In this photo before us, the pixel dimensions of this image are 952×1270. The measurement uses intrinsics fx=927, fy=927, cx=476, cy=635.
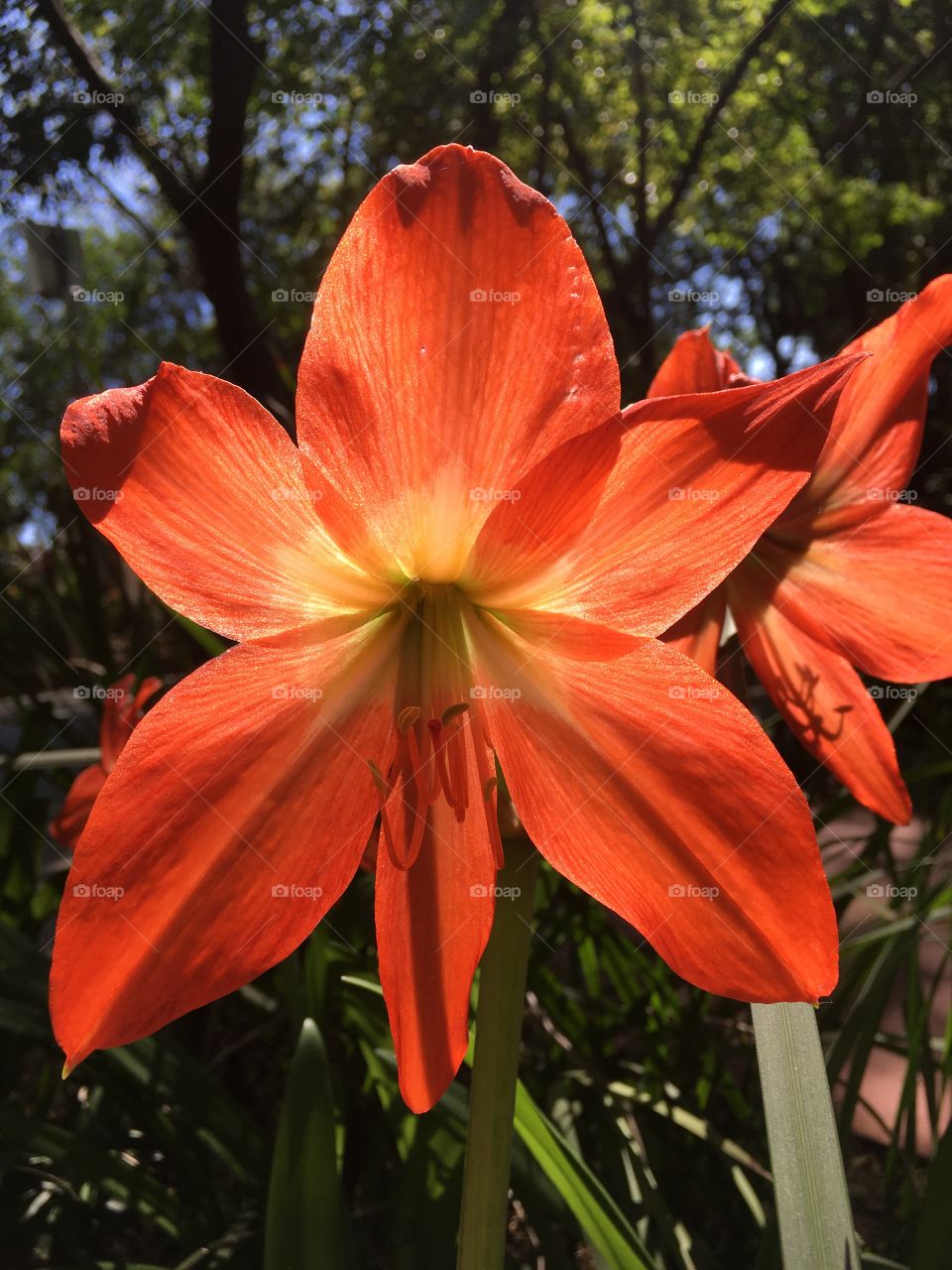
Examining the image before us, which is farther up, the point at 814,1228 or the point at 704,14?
the point at 704,14

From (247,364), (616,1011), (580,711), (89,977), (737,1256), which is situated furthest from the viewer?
(247,364)

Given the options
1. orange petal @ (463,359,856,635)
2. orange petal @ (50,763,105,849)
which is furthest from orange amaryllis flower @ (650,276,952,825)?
→ orange petal @ (50,763,105,849)

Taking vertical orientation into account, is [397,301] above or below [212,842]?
above

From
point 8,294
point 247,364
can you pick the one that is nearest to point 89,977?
point 247,364

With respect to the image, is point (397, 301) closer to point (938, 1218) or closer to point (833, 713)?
point (833, 713)

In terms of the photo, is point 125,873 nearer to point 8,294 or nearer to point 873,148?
point 873,148

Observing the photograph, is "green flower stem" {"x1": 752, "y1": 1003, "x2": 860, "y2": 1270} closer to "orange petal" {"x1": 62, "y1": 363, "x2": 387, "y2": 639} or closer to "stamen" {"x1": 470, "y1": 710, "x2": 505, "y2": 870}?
"stamen" {"x1": 470, "y1": 710, "x2": 505, "y2": 870}

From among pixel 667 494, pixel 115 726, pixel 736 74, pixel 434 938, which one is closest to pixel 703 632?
pixel 667 494
